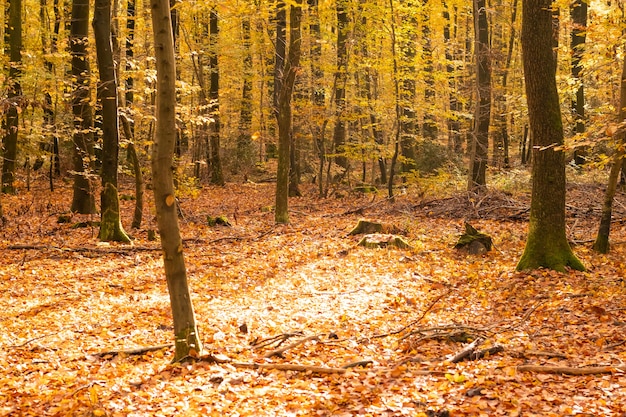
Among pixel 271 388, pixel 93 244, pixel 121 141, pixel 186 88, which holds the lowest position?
pixel 271 388

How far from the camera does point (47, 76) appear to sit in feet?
46.2

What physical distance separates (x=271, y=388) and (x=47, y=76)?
12.0m

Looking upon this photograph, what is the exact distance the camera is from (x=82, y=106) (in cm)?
1369

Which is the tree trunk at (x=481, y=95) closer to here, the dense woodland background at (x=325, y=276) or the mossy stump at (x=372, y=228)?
the dense woodland background at (x=325, y=276)

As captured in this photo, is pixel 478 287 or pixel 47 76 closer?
pixel 478 287

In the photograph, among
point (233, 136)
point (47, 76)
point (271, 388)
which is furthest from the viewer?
point (233, 136)

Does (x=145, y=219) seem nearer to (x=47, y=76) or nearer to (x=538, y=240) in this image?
(x=47, y=76)

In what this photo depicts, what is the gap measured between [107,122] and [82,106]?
1.35 meters

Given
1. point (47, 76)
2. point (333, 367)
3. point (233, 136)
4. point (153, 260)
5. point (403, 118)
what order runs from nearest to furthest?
point (333, 367), point (153, 260), point (47, 76), point (403, 118), point (233, 136)

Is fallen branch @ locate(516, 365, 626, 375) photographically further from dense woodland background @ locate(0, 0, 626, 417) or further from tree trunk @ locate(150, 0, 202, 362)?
tree trunk @ locate(150, 0, 202, 362)

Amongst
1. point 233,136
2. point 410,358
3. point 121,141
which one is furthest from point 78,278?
point 233,136

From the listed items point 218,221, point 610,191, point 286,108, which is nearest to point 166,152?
point 610,191

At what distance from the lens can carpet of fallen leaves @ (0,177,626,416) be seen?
210 inches

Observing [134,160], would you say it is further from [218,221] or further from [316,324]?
[316,324]
